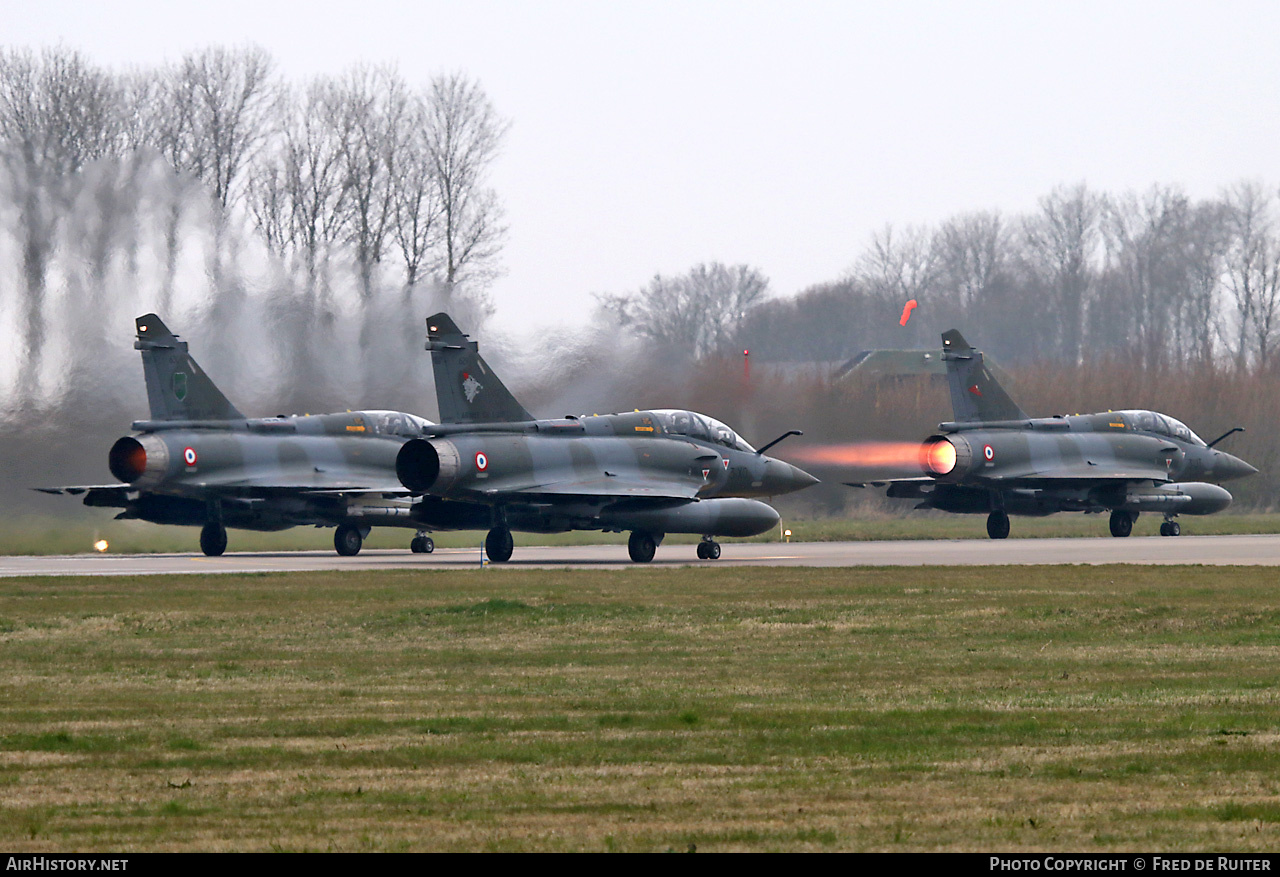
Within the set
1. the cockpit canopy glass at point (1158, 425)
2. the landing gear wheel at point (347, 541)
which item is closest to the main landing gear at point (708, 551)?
the landing gear wheel at point (347, 541)

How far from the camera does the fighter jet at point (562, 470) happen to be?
3616cm

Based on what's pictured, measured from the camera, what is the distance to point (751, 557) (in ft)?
131

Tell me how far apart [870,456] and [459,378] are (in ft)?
66.2

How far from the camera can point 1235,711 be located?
13.2 meters

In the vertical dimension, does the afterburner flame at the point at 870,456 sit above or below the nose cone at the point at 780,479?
above

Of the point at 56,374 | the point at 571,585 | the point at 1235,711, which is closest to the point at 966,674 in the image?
the point at 1235,711

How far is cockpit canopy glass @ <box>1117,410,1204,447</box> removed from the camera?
52438 mm

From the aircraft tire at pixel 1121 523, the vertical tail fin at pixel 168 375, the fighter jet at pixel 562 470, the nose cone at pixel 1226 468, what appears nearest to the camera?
the fighter jet at pixel 562 470

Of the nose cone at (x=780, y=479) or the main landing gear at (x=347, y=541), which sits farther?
the main landing gear at (x=347, y=541)

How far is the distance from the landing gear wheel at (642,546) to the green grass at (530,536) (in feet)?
37.0

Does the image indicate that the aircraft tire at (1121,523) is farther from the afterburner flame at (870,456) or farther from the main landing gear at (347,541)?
the main landing gear at (347,541)

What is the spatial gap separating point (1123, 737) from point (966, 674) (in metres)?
4.04

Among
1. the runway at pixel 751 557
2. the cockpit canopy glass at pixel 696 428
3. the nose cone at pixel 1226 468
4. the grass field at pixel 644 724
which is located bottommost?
the runway at pixel 751 557

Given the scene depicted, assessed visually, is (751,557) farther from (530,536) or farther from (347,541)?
(530,536)
